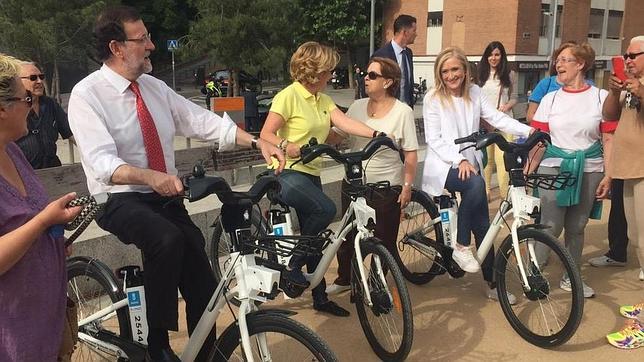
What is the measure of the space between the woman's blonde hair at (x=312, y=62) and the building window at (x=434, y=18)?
1421 inches

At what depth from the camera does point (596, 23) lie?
40.0 meters

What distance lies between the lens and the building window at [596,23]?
3950cm

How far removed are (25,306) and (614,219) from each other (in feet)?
15.3

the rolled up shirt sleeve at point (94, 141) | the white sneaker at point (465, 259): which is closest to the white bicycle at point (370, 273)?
the rolled up shirt sleeve at point (94, 141)

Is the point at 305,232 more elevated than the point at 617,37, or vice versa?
the point at 617,37

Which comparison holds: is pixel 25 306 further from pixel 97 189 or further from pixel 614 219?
pixel 614 219

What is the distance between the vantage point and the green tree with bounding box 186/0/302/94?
61.2ft

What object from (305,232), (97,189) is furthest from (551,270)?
(97,189)

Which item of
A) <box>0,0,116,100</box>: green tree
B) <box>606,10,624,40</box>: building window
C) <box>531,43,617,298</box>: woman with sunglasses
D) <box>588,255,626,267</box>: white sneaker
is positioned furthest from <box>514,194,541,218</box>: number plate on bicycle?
<box>606,10,624,40</box>: building window

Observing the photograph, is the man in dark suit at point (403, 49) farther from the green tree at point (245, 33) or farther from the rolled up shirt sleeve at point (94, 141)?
the green tree at point (245, 33)

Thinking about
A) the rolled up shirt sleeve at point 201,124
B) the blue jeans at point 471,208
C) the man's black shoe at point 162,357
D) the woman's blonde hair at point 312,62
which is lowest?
the man's black shoe at point 162,357

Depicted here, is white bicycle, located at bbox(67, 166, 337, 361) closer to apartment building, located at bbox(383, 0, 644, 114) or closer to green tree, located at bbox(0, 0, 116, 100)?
green tree, located at bbox(0, 0, 116, 100)

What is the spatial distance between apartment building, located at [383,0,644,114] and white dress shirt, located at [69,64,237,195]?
1244 inches

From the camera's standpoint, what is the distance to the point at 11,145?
6.86ft
